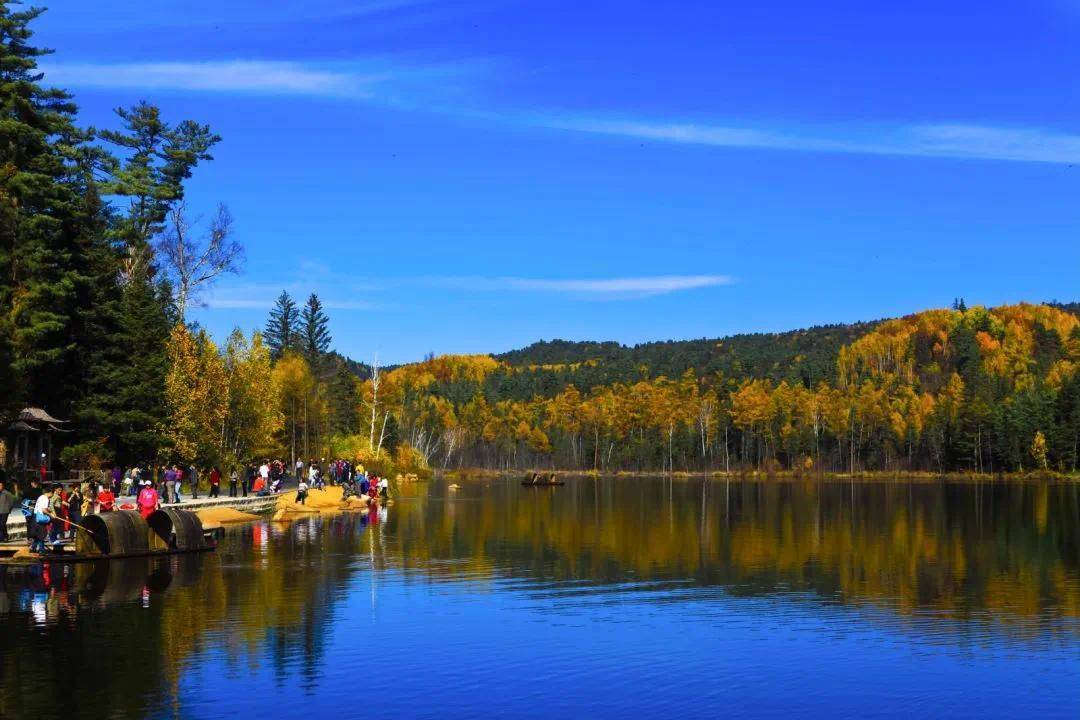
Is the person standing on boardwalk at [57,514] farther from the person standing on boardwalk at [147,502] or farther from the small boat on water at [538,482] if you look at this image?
the small boat on water at [538,482]

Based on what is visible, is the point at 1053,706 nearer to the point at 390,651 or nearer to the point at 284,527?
the point at 390,651

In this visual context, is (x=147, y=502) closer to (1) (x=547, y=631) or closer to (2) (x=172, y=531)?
(2) (x=172, y=531)

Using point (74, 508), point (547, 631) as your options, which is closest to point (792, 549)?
point (547, 631)

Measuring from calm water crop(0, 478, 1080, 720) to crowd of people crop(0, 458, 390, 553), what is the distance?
2.59 metres

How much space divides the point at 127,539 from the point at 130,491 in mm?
22070

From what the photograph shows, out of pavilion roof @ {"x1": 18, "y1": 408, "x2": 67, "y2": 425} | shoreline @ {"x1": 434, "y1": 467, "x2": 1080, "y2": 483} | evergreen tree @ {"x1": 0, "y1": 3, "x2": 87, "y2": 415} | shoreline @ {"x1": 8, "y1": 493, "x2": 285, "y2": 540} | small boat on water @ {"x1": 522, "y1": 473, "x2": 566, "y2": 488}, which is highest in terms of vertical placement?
evergreen tree @ {"x1": 0, "y1": 3, "x2": 87, "y2": 415}

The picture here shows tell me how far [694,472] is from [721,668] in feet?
575

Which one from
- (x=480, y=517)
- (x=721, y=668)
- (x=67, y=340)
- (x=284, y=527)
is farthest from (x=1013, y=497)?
(x=721, y=668)

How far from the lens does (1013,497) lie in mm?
93125

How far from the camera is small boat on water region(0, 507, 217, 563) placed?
33.2 metres

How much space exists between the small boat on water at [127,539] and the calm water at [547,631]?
34.8 inches

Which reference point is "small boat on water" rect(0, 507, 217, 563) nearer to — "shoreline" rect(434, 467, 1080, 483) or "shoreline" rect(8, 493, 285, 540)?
"shoreline" rect(8, 493, 285, 540)

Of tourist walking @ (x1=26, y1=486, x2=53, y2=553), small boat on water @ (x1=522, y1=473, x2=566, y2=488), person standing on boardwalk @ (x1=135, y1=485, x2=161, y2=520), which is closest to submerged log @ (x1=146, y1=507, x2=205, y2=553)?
person standing on boardwalk @ (x1=135, y1=485, x2=161, y2=520)

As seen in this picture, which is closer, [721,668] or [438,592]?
[721,668]
